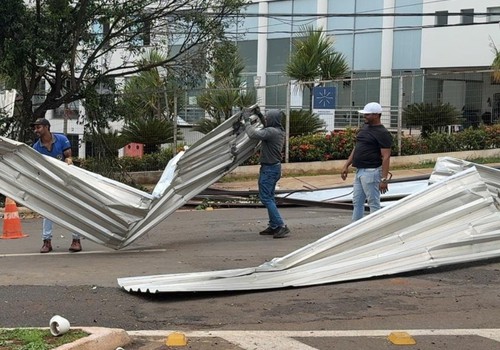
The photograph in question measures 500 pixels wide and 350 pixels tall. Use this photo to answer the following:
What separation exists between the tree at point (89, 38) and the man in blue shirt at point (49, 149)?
5.49 m

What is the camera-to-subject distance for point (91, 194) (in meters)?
8.38

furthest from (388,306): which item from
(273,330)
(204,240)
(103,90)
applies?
(103,90)

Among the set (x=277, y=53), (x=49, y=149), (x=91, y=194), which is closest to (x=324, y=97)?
(x=49, y=149)

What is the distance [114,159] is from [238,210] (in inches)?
183

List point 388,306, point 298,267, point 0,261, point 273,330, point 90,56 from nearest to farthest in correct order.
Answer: point 273,330, point 388,306, point 298,267, point 0,261, point 90,56

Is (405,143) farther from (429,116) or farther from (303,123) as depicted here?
(303,123)

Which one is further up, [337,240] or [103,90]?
[103,90]

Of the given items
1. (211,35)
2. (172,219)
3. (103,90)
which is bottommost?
(172,219)

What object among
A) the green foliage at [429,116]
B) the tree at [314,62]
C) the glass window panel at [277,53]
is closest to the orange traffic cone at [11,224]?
the green foliage at [429,116]

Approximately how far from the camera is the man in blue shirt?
8.73 meters

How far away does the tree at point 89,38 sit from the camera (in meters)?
14.0

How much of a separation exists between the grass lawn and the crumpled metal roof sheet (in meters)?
3.25

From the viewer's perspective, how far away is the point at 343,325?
562 centimetres

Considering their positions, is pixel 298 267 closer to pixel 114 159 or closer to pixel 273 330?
pixel 273 330
